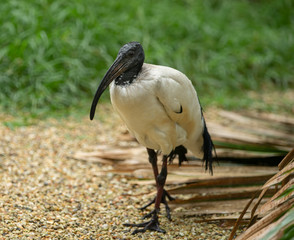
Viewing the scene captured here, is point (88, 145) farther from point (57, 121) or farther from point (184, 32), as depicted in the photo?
point (184, 32)

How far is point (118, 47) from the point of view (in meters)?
6.70

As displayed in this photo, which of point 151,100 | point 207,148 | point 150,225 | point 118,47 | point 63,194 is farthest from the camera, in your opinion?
point 118,47

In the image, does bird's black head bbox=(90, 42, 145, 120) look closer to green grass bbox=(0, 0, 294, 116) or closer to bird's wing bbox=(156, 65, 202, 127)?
bird's wing bbox=(156, 65, 202, 127)

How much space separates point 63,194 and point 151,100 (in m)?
1.24

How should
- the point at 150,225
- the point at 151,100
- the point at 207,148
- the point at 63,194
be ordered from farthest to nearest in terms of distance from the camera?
the point at 63,194, the point at 207,148, the point at 150,225, the point at 151,100

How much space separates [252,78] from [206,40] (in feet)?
3.34

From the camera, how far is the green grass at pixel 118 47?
235 inches

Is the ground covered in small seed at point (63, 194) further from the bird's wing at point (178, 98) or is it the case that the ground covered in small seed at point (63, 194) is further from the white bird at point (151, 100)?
the bird's wing at point (178, 98)

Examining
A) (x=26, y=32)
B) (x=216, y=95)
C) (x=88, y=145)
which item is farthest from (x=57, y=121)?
(x=216, y=95)

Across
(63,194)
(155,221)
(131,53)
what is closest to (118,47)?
(63,194)

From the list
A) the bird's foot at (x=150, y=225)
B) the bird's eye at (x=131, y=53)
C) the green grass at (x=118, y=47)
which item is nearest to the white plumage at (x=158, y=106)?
the bird's eye at (x=131, y=53)

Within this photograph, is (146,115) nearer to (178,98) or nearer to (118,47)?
(178,98)

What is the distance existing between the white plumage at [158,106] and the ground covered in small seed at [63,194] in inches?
23.9

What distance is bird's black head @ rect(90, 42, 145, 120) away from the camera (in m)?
2.98
